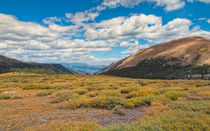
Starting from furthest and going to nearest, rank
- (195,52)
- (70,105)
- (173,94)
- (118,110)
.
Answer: (195,52), (173,94), (70,105), (118,110)

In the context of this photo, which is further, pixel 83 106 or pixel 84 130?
pixel 83 106

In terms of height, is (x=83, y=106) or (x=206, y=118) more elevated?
(x=206, y=118)

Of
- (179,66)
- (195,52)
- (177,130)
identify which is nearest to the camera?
(177,130)

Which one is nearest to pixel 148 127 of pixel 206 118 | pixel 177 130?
pixel 177 130

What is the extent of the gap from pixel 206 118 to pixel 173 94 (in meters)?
6.47

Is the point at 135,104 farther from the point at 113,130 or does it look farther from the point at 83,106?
the point at 113,130

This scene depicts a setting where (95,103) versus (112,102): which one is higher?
(112,102)

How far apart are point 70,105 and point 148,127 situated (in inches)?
242

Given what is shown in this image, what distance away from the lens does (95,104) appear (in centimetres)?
913

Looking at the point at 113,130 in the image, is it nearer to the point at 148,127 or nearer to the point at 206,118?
the point at 148,127

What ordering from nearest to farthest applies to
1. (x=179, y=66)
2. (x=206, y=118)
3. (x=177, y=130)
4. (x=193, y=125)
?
(x=177, y=130)
(x=193, y=125)
(x=206, y=118)
(x=179, y=66)

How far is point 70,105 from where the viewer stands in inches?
352

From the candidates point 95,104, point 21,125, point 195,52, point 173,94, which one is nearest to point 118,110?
point 95,104

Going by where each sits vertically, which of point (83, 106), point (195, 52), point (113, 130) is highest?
point (195, 52)
